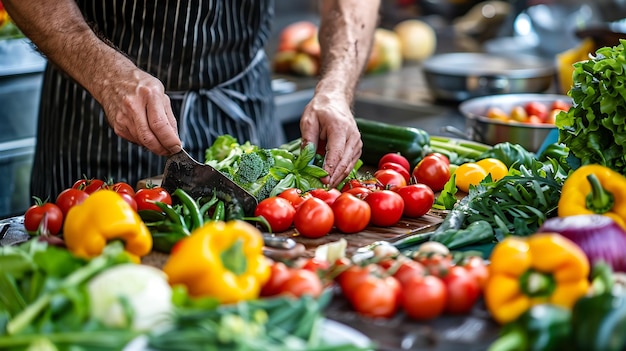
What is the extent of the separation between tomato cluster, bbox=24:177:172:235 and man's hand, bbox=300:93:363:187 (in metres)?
0.65

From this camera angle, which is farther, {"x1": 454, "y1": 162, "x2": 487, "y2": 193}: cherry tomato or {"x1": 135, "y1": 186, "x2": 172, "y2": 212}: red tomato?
{"x1": 454, "y1": 162, "x2": 487, "y2": 193}: cherry tomato

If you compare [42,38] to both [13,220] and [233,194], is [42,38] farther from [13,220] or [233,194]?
[233,194]

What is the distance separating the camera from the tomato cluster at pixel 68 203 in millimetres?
2611

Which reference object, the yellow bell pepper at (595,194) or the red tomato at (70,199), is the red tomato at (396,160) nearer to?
the yellow bell pepper at (595,194)

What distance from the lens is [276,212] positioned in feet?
9.11

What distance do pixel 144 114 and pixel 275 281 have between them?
1043mm

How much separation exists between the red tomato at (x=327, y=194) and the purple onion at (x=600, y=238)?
35.7 inches

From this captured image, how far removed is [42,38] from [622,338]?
2452mm

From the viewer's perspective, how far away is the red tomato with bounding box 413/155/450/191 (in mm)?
3352

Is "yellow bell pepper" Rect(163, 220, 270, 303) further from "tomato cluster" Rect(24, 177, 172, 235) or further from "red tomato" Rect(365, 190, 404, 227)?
"red tomato" Rect(365, 190, 404, 227)

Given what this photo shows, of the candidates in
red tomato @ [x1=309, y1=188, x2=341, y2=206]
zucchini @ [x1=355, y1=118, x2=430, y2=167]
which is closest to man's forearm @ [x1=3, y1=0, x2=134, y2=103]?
red tomato @ [x1=309, y1=188, x2=341, y2=206]

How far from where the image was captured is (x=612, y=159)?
272 centimetres

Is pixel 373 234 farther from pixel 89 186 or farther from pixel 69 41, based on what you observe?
pixel 69 41

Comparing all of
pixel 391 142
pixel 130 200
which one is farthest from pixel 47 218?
pixel 391 142
